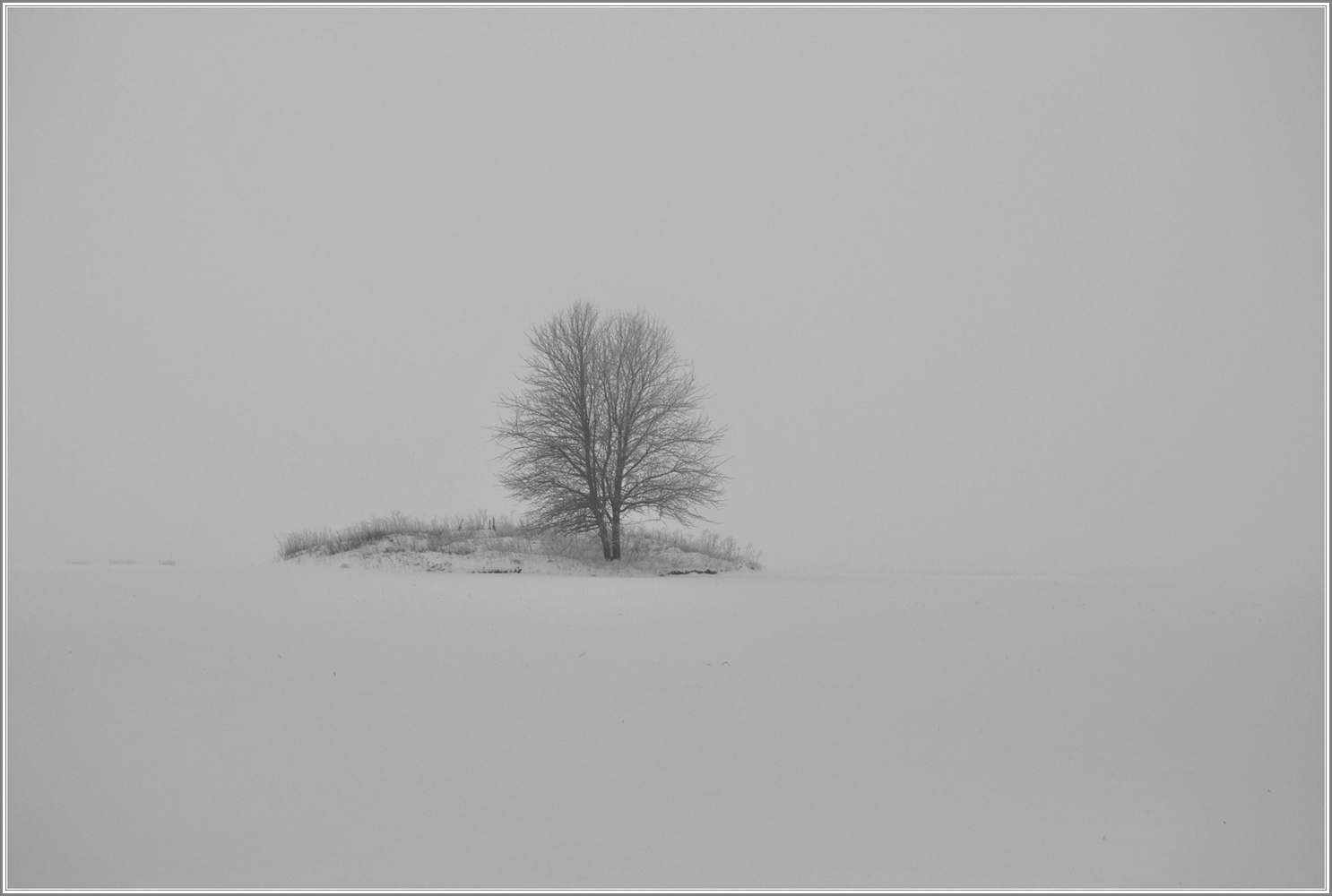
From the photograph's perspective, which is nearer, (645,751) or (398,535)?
(645,751)

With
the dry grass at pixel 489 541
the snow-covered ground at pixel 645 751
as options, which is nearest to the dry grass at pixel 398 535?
the dry grass at pixel 489 541

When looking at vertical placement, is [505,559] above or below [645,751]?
above

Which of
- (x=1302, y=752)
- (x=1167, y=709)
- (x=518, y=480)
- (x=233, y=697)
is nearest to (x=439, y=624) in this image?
(x=233, y=697)

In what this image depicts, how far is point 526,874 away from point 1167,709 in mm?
7822

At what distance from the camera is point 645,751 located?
838 centimetres

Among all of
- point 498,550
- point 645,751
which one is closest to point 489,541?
point 498,550

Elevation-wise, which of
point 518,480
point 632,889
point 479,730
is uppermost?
point 518,480

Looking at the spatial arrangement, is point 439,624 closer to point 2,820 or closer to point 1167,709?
point 2,820

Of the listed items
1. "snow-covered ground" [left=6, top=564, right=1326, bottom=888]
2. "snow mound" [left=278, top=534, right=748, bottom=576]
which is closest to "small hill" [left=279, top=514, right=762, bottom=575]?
"snow mound" [left=278, top=534, right=748, bottom=576]

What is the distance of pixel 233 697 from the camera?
383 inches

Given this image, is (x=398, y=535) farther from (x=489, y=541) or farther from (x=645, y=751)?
(x=645, y=751)

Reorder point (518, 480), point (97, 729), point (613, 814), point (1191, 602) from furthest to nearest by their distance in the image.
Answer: point (518, 480)
point (1191, 602)
point (97, 729)
point (613, 814)

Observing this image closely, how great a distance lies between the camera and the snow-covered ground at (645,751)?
6.66m

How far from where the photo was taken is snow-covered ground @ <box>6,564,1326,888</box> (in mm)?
6656
